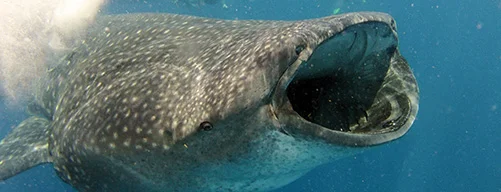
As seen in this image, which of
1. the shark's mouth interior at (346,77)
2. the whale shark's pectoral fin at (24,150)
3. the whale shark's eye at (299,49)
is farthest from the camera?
the whale shark's pectoral fin at (24,150)

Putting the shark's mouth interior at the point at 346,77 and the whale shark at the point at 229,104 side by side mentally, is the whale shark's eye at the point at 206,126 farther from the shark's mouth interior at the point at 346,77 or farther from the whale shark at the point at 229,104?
the shark's mouth interior at the point at 346,77

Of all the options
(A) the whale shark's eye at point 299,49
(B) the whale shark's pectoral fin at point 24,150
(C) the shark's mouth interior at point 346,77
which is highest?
(A) the whale shark's eye at point 299,49

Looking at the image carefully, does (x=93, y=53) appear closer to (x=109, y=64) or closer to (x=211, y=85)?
(x=109, y=64)

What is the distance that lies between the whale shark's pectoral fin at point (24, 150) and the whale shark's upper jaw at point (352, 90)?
257 cm

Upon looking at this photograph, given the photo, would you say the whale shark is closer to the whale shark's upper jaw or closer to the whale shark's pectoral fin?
the whale shark's upper jaw

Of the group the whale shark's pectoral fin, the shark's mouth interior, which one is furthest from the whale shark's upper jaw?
the whale shark's pectoral fin

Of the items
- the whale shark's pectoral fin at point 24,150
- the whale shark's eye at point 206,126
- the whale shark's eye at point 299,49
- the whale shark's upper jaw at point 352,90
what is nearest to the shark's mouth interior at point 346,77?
the whale shark's upper jaw at point 352,90

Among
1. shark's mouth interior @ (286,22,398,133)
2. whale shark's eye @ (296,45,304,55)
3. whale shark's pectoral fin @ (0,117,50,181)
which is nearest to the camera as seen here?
whale shark's eye @ (296,45,304,55)

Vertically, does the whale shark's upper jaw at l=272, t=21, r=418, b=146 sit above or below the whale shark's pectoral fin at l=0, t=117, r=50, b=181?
above

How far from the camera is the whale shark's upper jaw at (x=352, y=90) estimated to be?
201 centimetres

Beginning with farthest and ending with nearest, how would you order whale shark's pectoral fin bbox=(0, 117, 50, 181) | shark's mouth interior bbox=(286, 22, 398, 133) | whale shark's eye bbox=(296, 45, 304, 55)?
whale shark's pectoral fin bbox=(0, 117, 50, 181) → shark's mouth interior bbox=(286, 22, 398, 133) → whale shark's eye bbox=(296, 45, 304, 55)

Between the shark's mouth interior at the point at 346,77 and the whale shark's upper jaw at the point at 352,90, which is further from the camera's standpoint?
the shark's mouth interior at the point at 346,77

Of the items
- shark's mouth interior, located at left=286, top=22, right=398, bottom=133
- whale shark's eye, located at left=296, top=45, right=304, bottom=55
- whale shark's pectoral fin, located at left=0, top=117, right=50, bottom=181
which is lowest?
whale shark's pectoral fin, located at left=0, top=117, right=50, bottom=181

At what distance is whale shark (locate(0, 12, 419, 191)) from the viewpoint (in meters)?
2.08
